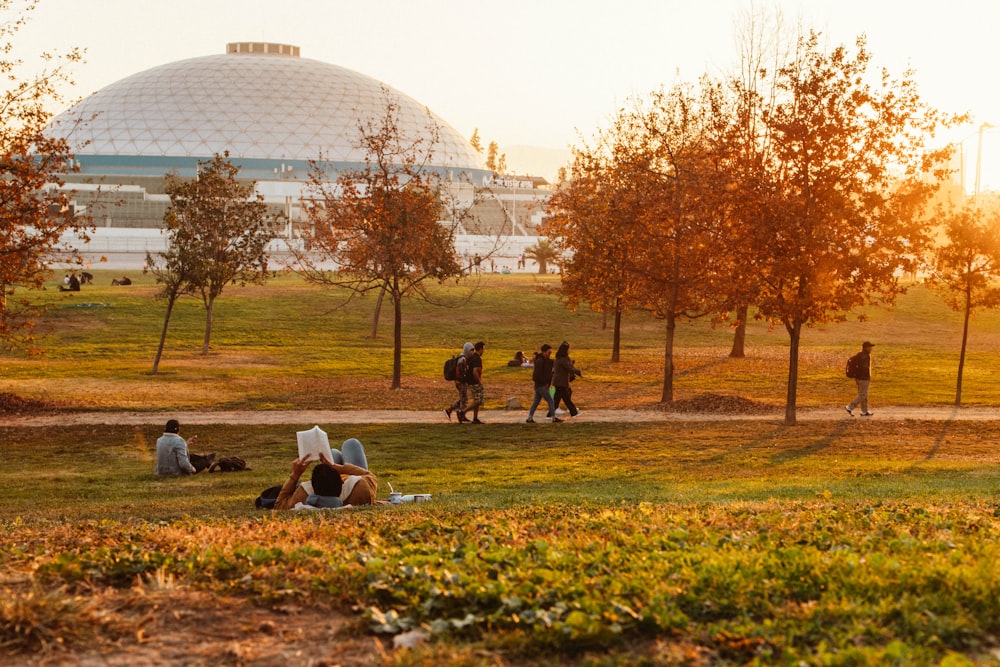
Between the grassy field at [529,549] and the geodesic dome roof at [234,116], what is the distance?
114 m

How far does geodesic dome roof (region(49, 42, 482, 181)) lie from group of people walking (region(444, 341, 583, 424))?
358 feet

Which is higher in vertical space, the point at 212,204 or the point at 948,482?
the point at 212,204

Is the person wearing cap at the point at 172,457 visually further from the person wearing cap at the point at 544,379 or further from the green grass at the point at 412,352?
the green grass at the point at 412,352

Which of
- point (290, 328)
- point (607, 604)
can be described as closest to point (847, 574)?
point (607, 604)

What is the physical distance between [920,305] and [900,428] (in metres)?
43.7

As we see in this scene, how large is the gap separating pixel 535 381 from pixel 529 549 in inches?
682

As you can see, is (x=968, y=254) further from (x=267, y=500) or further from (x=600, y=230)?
(x=267, y=500)

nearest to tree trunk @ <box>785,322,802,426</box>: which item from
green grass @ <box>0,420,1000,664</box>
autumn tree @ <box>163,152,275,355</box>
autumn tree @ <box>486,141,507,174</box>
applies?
green grass @ <box>0,420,1000,664</box>

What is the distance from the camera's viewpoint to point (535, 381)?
83.1 ft

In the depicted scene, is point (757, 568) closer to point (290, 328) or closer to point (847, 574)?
point (847, 574)

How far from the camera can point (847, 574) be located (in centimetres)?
702

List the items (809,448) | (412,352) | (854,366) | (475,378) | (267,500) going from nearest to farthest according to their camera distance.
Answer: (267,500) < (809,448) < (475,378) < (854,366) < (412,352)

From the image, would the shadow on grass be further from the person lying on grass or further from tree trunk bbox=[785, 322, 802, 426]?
the person lying on grass

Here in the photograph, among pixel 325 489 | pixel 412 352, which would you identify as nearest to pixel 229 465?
pixel 325 489
